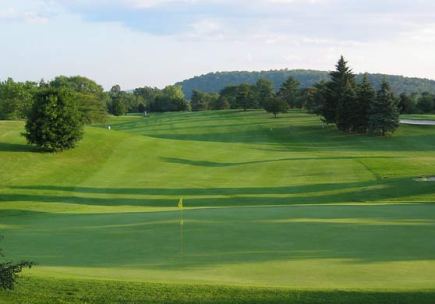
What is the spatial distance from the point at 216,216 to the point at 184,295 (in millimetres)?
8604

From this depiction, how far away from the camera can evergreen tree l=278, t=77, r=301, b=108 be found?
4825 inches

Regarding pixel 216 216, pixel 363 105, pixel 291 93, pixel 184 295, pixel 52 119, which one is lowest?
pixel 216 216

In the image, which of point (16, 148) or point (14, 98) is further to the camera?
point (14, 98)

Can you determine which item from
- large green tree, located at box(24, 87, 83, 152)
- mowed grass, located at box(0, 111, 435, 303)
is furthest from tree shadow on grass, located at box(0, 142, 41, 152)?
large green tree, located at box(24, 87, 83, 152)

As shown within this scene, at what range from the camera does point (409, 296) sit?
29.0ft

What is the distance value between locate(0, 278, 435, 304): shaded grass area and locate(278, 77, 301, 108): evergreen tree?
374ft

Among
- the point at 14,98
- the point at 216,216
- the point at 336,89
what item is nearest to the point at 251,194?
the point at 216,216

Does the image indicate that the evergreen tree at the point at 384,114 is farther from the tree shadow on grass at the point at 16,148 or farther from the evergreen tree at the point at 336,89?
the tree shadow on grass at the point at 16,148

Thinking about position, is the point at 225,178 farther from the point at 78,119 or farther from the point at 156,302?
the point at 156,302

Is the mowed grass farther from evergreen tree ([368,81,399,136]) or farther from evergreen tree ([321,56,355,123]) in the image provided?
evergreen tree ([321,56,355,123])

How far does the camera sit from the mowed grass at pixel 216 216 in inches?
433

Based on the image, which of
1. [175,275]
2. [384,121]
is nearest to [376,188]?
[175,275]

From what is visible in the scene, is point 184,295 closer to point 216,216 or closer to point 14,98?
point 216,216

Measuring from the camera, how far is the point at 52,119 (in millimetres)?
36781
